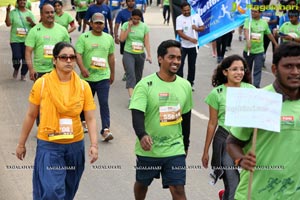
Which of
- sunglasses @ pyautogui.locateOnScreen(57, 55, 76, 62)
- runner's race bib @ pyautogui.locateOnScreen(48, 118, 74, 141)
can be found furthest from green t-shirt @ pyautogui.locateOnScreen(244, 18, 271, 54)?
runner's race bib @ pyautogui.locateOnScreen(48, 118, 74, 141)

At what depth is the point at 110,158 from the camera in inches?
405

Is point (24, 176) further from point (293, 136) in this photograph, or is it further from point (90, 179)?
point (293, 136)

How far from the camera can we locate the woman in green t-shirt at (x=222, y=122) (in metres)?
7.34

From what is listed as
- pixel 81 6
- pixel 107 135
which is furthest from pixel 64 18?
pixel 81 6

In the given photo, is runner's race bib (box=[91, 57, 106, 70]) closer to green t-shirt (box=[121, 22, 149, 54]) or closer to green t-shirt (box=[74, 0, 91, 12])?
green t-shirt (box=[121, 22, 149, 54])

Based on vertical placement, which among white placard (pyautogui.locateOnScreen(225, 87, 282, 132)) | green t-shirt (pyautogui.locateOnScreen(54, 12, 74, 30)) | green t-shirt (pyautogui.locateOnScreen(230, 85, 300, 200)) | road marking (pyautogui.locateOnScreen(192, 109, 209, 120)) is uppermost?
white placard (pyautogui.locateOnScreen(225, 87, 282, 132))

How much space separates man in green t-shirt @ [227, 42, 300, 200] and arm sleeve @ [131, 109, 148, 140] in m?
1.99

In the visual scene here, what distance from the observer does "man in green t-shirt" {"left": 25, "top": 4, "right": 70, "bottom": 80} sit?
1159 centimetres

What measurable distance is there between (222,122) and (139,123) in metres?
1.02

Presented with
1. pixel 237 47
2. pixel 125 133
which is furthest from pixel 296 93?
pixel 237 47

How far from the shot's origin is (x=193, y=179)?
941 centimetres

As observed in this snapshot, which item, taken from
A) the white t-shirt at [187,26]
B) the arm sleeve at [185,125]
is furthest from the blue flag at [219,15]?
the arm sleeve at [185,125]

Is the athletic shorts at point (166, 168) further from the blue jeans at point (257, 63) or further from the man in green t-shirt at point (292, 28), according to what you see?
the man in green t-shirt at point (292, 28)

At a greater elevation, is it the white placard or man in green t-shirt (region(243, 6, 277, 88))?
the white placard
